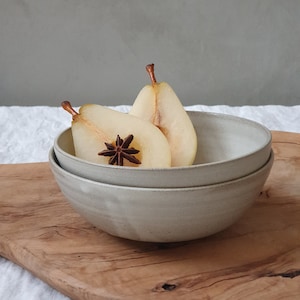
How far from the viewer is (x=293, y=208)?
63 centimetres

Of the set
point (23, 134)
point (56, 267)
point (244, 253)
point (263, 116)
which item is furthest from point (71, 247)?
point (263, 116)

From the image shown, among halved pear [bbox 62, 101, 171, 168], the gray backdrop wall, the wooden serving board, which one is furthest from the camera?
the gray backdrop wall

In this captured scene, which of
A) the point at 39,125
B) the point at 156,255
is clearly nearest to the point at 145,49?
the point at 39,125

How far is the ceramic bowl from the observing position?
0.49 meters

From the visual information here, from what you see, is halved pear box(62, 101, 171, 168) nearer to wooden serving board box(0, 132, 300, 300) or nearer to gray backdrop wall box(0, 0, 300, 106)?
wooden serving board box(0, 132, 300, 300)

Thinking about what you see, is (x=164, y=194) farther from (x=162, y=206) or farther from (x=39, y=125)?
(x=39, y=125)

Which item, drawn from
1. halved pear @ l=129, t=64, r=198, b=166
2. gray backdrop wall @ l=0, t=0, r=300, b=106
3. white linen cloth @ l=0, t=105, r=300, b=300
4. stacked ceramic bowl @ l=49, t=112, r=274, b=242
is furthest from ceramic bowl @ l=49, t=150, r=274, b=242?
gray backdrop wall @ l=0, t=0, r=300, b=106

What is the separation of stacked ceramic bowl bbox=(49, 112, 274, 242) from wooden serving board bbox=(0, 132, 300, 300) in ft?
0.08

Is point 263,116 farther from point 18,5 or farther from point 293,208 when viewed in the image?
point 18,5

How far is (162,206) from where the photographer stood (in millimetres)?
488

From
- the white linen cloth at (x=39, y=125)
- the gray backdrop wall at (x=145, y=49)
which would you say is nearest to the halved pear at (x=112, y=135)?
the white linen cloth at (x=39, y=125)

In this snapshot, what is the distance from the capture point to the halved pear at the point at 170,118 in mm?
606

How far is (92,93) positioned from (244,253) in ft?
4.17

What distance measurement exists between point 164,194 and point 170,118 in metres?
0.15
